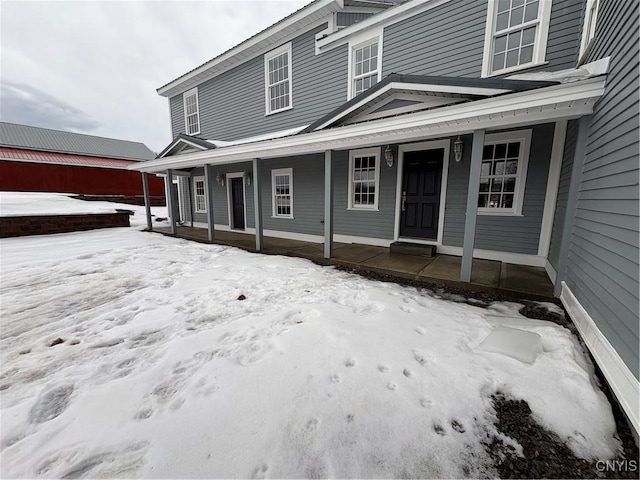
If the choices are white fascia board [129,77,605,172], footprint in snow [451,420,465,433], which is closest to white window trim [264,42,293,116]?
white fascia board [129,77,605,172]

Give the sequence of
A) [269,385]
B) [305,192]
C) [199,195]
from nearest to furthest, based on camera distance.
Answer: [269,385] → [305,192] → [199,195]

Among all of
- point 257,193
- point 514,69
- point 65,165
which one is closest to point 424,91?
point 514,69

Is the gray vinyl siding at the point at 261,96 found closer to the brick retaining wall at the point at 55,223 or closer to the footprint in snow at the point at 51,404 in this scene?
the brick retaining wall at the point at 55,223

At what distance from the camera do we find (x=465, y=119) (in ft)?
11.3

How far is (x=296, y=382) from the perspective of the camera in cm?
194

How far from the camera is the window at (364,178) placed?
6.05m

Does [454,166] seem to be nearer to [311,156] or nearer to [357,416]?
[311,156]

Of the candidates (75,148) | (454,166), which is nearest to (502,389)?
(454,166)

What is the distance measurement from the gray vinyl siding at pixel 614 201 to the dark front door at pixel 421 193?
256cm

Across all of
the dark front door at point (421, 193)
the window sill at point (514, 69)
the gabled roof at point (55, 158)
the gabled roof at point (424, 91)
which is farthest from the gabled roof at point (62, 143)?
the window sill at point (514, 69)

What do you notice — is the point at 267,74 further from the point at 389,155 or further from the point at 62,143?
the point at 62,143

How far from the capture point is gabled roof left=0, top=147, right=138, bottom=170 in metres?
16.1

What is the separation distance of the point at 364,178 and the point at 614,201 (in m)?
4.48

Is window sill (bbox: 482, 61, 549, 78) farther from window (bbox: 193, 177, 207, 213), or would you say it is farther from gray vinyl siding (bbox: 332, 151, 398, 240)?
window (bbox: 193, 177, 207, 213)
